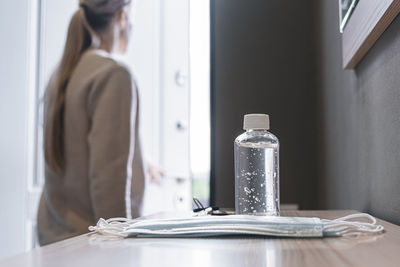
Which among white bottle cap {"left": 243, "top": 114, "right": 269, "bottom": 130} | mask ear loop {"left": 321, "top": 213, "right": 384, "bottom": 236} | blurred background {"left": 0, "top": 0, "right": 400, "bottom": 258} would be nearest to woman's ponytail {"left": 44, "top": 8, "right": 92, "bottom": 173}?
blurred background {"left": 0, "top": 0, "right": 400, "bottom": 258}

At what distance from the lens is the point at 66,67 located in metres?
1.50

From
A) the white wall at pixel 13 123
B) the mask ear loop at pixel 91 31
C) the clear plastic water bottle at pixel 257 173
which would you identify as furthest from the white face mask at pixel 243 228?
the white wall at pixel 13 123

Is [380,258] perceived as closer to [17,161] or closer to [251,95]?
[251,95]

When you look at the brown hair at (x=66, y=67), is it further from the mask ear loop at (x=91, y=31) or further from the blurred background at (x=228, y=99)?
the blurred background at (x=228, y=99)

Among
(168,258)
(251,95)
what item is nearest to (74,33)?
(251,95)

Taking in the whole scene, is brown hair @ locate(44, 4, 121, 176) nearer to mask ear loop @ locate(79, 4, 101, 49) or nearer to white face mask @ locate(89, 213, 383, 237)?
mask ear loop @ locate(79, 4, 101, 49)

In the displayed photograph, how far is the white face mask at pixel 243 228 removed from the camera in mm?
600

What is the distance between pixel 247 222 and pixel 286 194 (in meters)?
1.14

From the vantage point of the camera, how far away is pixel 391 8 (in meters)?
0.72

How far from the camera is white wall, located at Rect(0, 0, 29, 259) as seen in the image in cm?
240

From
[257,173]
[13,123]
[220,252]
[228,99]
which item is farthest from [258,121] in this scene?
[13,123]

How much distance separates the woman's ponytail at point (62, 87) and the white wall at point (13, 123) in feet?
3.43

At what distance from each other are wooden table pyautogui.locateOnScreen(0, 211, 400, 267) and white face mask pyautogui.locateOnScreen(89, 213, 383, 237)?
0.5 inches

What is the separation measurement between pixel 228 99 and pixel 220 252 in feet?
4.44
